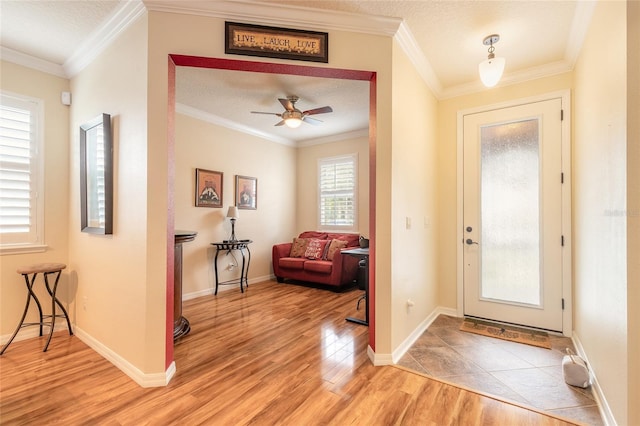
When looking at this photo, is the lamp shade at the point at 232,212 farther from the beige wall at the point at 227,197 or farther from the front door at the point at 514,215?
the front door at the point at 514,215

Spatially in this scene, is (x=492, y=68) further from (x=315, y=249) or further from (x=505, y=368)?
(x=315, y=249)

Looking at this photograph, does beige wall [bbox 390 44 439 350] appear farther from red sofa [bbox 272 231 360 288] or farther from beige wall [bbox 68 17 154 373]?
beige wall [bbox 68 17 154 373]

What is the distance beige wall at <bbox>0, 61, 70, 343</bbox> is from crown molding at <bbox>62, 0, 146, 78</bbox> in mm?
312

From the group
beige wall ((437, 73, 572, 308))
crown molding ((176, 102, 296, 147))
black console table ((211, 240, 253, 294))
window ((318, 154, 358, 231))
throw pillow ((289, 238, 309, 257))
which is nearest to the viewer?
beige wall ((437, 73, 572, 308))

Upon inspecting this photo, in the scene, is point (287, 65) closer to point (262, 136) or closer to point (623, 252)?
point (623, 252)

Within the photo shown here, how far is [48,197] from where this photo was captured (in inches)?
117

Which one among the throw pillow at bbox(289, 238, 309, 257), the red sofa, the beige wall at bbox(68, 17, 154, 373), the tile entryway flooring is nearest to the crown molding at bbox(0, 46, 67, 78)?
the beige wall at bbox(68, 17, 154, 373)

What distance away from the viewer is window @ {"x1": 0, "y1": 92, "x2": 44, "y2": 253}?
8.95 feet

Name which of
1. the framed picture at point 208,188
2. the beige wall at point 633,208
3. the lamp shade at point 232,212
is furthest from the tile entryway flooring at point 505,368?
the framed picture at point 208,188

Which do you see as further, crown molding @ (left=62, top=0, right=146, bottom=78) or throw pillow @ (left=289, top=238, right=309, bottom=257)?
throw pillow @ (left=289, top=238, right=309, bottom=257)

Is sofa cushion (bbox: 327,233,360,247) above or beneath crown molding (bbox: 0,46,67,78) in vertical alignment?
beneath

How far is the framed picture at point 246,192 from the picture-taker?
5.05 m

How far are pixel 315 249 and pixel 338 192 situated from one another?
1.31 metres

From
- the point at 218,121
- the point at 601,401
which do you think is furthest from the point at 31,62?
the point at 601,401
